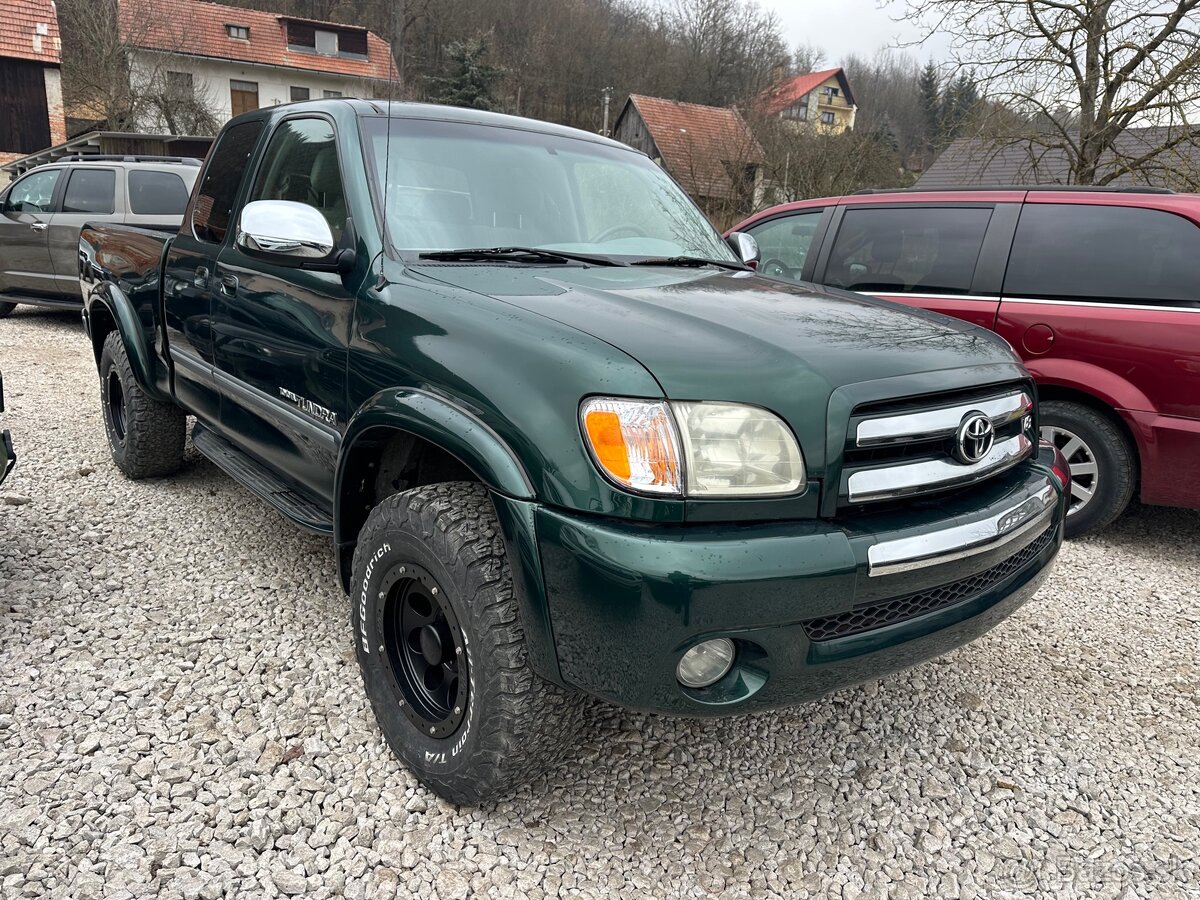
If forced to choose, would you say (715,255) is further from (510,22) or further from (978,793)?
(510,22)

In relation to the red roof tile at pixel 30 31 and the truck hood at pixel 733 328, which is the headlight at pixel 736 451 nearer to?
the truck hood at pixel 733 328

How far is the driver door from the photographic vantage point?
939 centimetres

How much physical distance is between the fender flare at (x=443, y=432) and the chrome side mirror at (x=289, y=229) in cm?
56

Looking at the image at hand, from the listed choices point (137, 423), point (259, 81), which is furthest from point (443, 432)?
point (259, 81)

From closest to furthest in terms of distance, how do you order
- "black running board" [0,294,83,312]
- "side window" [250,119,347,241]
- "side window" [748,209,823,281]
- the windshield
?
the windshield, "side window" [250,119,347,241], "side window" [748,209,823,281], "black running board" [0,294,83,312]

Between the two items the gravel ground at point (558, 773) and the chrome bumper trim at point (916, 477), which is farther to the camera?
the gravel ground at point (558, 773)

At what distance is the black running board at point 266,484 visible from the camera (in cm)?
286

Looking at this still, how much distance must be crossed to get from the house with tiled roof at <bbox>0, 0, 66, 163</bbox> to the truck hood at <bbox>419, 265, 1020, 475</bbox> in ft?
115

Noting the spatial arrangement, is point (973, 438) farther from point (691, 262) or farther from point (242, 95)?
point (242, 95)

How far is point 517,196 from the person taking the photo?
9.53ft

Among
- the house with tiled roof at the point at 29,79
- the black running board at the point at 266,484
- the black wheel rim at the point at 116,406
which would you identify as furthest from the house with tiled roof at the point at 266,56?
the black running board at the point at 266,484

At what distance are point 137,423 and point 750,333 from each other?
3656 millimetres

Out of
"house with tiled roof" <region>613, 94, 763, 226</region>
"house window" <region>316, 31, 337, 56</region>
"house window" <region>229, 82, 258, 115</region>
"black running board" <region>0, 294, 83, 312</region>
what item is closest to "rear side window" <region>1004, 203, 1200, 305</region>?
"black running board" <region>0, 294, 83, 312</region>

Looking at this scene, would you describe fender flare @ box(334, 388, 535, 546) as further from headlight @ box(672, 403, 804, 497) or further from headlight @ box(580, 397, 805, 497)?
headlight @ box(672, 403, 804, 497)
